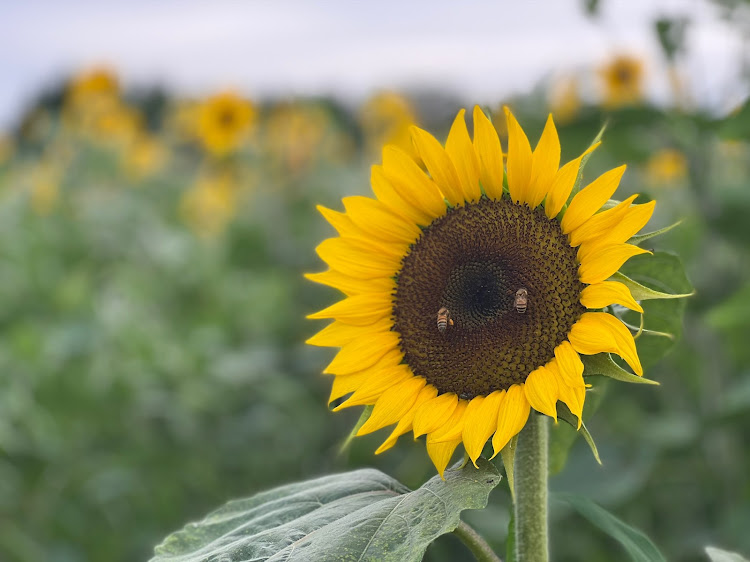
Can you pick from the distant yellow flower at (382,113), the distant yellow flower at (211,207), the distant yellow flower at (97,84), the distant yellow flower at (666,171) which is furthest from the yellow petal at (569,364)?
the distant yellow flower at (97,84)

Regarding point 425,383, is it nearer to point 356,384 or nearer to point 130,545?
point 356,384

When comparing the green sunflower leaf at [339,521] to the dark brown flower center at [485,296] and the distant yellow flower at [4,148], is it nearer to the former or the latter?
the dark brown flower center at [485,296]

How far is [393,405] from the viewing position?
2.99ft

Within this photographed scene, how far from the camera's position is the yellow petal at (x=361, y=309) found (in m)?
0.96

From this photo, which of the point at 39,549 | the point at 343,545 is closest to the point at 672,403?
the point at 39,549

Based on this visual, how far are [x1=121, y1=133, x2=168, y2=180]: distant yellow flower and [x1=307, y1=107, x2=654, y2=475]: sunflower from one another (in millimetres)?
5716

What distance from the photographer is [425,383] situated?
3.05 feet

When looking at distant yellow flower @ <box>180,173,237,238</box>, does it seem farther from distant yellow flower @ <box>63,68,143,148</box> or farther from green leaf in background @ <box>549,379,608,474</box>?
green leaf in background @ <box>549,379,608,474</box>

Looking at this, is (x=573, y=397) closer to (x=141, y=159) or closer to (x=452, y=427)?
(x=452, y=427)

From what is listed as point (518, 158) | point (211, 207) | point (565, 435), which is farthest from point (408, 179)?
point (211, 207)

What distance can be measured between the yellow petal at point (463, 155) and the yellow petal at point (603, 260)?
15cm

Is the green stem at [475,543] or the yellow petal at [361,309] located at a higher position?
the yellow petal at [361,309]

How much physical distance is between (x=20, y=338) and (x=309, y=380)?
122 cm

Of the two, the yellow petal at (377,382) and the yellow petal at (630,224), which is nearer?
the yellow petal at (630,224)
